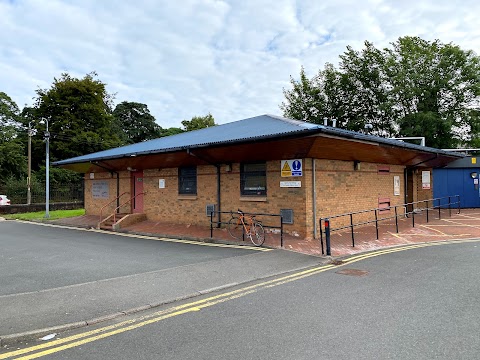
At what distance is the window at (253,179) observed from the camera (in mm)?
12820

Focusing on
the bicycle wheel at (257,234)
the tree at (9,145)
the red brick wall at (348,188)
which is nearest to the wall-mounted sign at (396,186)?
the red brick wall at (348,188)

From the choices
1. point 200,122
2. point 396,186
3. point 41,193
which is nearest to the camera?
point 396,186

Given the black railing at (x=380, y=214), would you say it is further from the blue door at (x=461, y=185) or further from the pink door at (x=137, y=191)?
the pink door at (x=137, y=191)

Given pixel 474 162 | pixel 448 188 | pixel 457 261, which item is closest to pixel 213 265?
pixel 457 261

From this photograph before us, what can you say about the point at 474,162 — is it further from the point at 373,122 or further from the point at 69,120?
the point at 69,120

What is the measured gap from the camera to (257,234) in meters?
11.0

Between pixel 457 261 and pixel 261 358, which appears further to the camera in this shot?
pixel 457 261

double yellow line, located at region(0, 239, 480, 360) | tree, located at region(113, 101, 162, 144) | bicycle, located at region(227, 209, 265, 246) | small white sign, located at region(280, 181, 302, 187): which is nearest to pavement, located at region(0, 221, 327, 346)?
double yellow line, located at region(0, 239, 480, 360)

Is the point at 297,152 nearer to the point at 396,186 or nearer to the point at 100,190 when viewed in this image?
the point at 396,186

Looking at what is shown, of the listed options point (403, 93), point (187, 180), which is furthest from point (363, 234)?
point (403, 93)

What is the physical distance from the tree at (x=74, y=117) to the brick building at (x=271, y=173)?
25.5 m

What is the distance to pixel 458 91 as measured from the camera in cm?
3189

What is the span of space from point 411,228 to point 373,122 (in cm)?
2596

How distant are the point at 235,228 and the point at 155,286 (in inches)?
270
